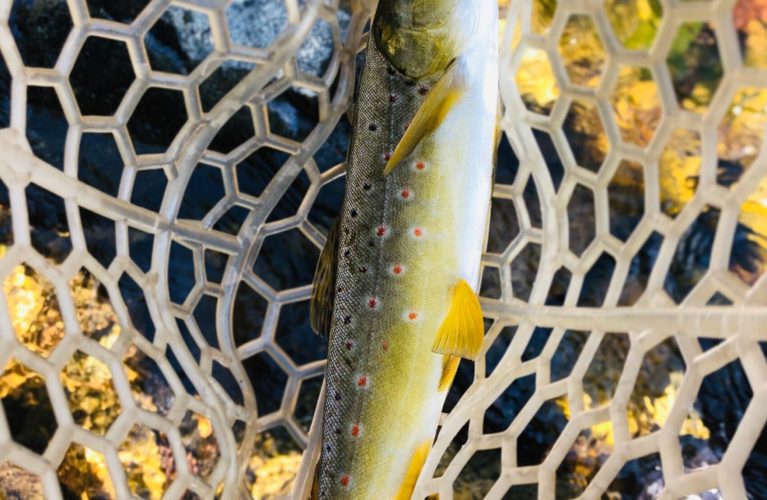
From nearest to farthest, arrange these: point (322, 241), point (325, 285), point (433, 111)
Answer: point (433, 111)
point (325, 285)
point (322, 241)

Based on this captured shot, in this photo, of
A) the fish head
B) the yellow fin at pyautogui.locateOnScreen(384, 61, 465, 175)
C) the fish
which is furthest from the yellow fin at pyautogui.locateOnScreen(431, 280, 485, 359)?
the fish head

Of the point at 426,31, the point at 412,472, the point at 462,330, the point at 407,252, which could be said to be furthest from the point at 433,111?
the point at 412,472

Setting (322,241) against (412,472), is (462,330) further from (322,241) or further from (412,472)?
(322,241)

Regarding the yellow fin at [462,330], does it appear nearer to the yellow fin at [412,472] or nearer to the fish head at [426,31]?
the yellow fin at [412,472]

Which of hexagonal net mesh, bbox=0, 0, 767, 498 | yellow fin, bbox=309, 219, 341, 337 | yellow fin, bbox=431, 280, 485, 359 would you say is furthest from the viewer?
yellow fin, bbox=309, 219, 341, 337

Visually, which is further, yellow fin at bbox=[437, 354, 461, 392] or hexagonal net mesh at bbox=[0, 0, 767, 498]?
yellow fin at bbox=[437, 354, 461, 392]

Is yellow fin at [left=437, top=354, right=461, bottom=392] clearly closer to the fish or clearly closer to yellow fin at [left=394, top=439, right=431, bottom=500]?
the fish

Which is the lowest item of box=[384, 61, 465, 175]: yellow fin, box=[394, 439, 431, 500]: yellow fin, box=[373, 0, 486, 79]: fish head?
box=[394, 439, 431, 500]: yellow fin
